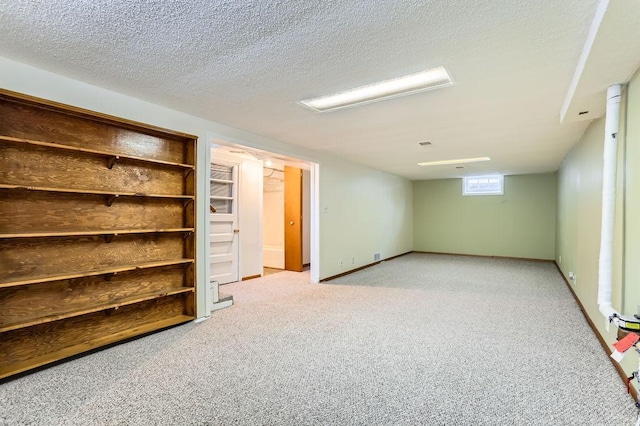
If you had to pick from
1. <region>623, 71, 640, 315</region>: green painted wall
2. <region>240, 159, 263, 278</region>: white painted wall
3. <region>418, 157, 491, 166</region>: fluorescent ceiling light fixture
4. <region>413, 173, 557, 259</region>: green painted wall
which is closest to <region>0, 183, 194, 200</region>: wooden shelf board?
<region>240, 159, 263, 278</region>: white painted wall

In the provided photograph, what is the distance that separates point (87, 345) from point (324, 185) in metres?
3.81

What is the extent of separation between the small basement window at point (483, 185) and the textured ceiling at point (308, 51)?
16.2ft

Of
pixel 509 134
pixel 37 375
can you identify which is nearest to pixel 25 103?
pixel 37 375

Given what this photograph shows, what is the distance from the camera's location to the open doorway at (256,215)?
507 centimetres

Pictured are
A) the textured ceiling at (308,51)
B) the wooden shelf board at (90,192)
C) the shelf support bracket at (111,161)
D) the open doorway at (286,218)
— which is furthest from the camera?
the open doorway at (286,218)

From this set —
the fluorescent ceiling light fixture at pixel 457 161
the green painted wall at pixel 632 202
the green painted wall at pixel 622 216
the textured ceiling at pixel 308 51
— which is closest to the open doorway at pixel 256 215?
the textured ceiling at pixel 308 51

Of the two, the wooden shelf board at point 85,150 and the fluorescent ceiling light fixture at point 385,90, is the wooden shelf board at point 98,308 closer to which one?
the wooden shelf board at point 85,150

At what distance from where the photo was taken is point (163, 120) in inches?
121

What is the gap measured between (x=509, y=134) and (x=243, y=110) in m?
3.41

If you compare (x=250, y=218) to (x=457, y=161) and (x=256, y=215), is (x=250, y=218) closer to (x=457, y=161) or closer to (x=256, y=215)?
(x=256, y=215)

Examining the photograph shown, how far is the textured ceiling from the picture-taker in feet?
5.13

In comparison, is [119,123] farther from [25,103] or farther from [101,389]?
[101,389]

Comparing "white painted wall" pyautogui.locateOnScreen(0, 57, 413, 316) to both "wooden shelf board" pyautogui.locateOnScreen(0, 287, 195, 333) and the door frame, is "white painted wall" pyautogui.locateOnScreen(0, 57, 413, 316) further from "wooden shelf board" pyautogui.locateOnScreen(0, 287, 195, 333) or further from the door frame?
"wooden shelf board" pyautogui.locateOnScreen(0, 287, 195, 333)

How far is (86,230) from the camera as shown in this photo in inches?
103
